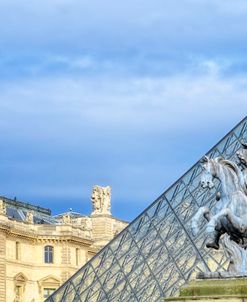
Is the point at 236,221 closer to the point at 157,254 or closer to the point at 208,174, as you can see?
the point at 208,174

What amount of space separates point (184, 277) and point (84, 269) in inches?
176

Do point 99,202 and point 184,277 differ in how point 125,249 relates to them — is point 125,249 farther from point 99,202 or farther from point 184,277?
point 99,202

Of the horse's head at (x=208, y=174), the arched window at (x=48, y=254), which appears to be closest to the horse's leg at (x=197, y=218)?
the horse's head at (x=208, y=174)

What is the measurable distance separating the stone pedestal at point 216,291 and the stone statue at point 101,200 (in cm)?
5952

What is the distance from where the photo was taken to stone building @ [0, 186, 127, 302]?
229 ft

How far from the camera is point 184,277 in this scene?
27984 millimetres

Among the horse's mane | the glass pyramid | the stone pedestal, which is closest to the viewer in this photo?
the stone pedestal

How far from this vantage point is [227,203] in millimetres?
16484

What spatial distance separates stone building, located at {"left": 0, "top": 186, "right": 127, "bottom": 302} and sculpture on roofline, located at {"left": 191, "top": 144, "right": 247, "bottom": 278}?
51.0 metres

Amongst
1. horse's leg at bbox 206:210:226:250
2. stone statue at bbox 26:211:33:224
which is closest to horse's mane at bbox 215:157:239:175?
horse's leg at bbox 206:210:226:250

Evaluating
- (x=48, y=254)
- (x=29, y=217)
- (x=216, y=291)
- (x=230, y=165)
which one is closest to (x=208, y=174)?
(x=230, y=165)

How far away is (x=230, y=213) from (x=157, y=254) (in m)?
13.3

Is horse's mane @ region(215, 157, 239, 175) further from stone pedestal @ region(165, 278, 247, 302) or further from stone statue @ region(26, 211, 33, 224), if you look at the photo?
stone statue @ region(26, 211, 33, 224)

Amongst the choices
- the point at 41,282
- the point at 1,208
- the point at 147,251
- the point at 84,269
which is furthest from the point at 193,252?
the point at 41,282
